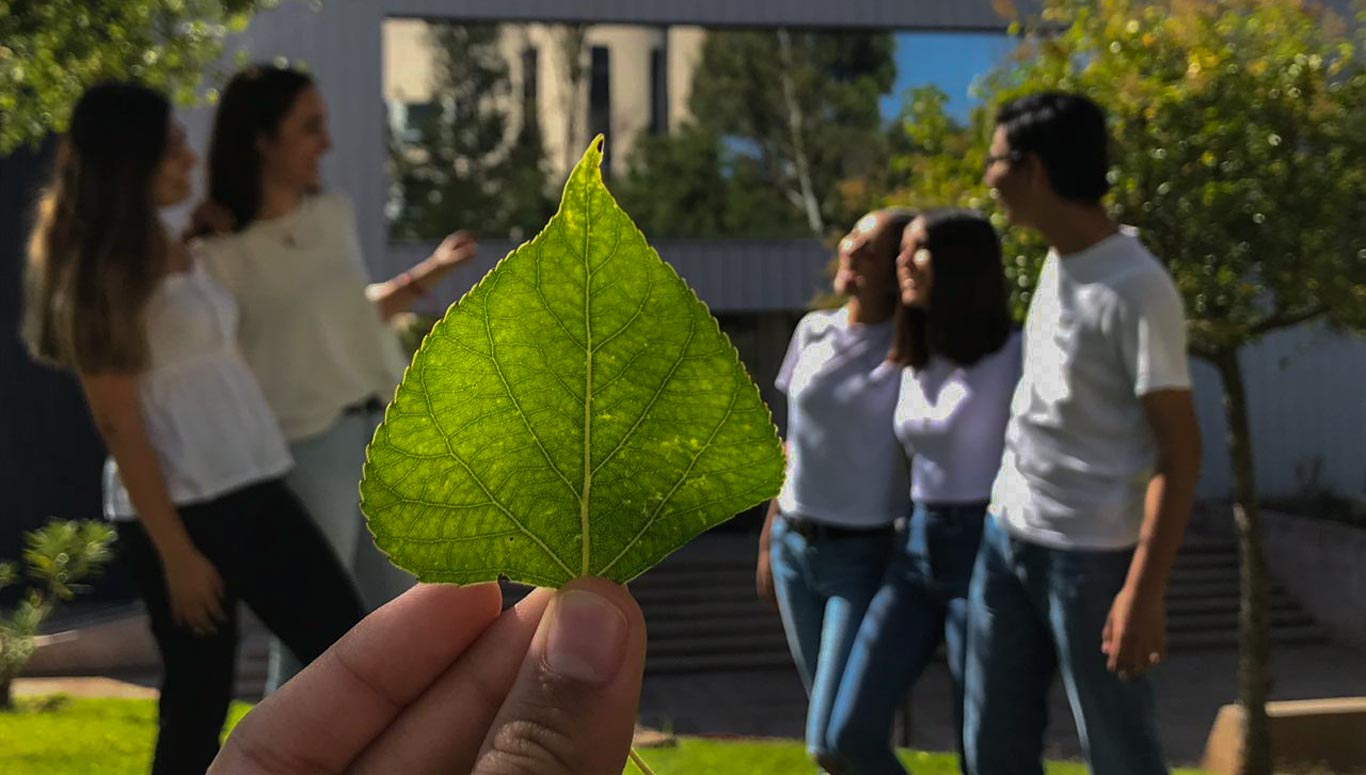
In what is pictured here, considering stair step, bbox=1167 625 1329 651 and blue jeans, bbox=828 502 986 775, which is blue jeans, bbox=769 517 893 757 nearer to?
blue jeans, bbox=828 502 986 775

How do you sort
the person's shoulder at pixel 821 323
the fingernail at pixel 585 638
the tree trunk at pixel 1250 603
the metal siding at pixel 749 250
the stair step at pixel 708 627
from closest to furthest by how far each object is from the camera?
the fingernail at pixel 585 638 → the person's shoulder at pixel 821 323 → the tree trunk at pixel 1250 603 → the stair step at pixel 708 627 → the metal siding at pixel 749 250

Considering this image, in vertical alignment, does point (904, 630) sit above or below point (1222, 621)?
above

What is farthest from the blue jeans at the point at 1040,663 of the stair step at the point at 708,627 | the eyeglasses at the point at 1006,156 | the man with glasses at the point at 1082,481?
the stair step at the point at 708,627

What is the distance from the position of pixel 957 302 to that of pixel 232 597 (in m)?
1.56

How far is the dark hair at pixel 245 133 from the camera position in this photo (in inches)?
113

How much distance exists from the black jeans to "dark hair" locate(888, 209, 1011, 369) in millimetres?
1354

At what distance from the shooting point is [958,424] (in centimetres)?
304

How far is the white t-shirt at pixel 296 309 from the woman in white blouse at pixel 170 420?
13cm

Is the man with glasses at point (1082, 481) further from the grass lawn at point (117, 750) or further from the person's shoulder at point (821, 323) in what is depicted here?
the grass lawn at point (117, 750)

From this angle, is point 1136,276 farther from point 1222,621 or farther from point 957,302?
point 1222,621

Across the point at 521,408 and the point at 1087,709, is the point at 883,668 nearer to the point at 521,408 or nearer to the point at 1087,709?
the point at 1087,709

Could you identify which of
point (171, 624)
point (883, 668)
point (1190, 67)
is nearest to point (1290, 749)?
point (1190, 67)

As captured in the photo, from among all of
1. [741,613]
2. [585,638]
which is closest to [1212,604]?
[741,613]

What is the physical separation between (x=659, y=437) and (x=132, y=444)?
205 centimetres
